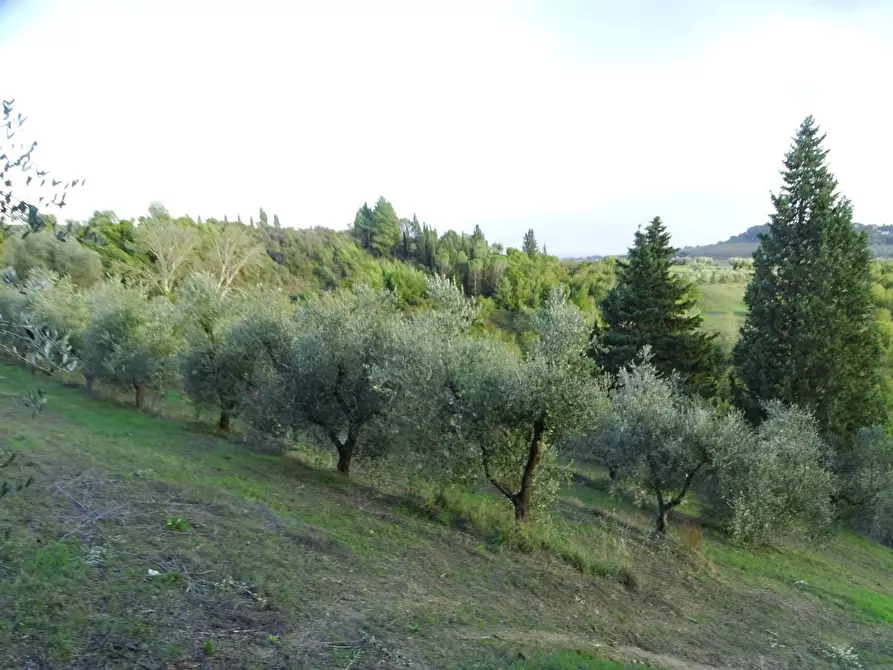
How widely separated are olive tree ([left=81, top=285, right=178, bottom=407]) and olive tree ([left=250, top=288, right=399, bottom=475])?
11.7 m

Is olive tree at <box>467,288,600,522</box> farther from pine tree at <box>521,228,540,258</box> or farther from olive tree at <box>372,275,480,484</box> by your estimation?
pine tree at <box>521,228,540,258</box>

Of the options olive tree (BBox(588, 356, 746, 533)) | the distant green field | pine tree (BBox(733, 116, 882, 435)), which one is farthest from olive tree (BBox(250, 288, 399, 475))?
the distant green field

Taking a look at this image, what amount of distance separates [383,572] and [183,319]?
64.4ft

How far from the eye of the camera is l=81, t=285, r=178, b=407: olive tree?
90.0 ft

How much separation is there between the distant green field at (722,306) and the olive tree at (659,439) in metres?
45.2

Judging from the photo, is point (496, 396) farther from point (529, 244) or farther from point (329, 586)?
point (529, 244)

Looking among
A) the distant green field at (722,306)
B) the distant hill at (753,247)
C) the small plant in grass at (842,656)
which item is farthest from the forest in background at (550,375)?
the distant hill at (753,247)

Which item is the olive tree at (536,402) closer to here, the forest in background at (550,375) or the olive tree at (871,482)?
the forest in background at (550,375)

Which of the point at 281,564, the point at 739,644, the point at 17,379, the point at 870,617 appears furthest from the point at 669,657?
the point at 17,379

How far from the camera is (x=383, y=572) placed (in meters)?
10.4

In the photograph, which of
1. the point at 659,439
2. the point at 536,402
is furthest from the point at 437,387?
the point at 659,439

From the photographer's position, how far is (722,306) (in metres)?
79.5

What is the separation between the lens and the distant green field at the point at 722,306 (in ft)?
219

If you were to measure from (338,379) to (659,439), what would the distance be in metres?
10.1
